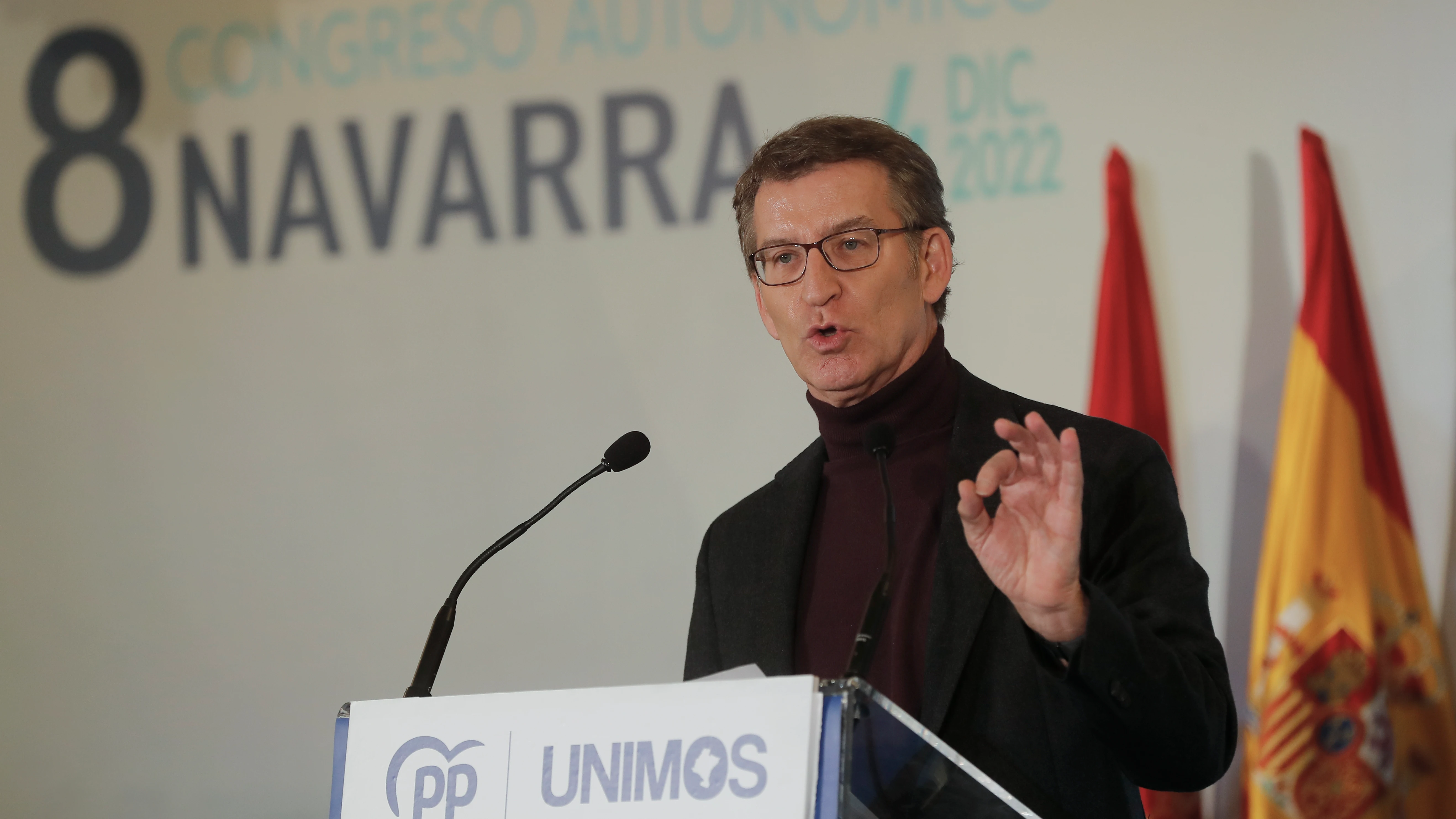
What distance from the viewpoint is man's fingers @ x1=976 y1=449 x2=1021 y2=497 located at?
1299 mm

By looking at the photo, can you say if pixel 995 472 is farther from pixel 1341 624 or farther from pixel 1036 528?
pixel 1341 624

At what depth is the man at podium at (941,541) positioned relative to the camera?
4.53 feet

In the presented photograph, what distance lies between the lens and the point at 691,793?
120cm

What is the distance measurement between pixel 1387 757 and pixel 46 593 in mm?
3475

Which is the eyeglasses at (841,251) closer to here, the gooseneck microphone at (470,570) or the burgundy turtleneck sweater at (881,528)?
the burgundy turtleneck sweater at (881,528)

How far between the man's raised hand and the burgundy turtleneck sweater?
0.36m

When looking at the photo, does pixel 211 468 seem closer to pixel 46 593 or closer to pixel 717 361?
pixel 46 593

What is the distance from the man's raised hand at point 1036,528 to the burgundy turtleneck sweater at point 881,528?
0.36m

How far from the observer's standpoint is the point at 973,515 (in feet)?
4.40

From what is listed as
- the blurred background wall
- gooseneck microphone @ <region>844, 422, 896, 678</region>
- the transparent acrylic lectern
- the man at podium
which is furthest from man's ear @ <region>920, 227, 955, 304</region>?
the blurred background wall

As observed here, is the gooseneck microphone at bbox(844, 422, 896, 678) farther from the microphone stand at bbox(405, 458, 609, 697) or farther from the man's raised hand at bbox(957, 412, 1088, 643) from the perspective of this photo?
the microphone stand at bbox(405, 458, 609, 697)

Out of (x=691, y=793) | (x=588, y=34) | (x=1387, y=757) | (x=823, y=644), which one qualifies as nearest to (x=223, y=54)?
(x=588, y=34)

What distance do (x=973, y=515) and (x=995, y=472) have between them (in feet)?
0.18

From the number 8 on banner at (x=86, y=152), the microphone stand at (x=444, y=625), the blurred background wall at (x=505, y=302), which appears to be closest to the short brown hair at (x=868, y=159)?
the microphone stand at (x=444, y=625)
